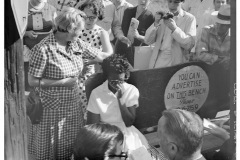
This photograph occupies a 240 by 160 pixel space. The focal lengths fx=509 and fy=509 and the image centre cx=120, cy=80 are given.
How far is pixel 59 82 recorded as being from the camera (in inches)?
158

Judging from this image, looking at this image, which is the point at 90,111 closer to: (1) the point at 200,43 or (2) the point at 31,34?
(2) the point at 31,34

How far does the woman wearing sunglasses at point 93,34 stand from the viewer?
13.2 ft

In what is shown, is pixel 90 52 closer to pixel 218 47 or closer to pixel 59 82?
pixel 59 82

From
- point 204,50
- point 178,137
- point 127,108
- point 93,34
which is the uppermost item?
point 93,34

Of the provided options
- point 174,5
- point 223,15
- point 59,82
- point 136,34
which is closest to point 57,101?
point 59,82

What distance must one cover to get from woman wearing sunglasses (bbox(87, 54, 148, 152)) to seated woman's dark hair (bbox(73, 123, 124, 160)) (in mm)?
84

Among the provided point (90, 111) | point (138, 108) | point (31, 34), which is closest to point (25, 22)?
point (31, 34)

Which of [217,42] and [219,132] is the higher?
[217,42]

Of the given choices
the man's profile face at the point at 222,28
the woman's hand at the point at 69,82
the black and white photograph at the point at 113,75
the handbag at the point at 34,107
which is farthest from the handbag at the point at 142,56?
the handbag at the point at 34,107

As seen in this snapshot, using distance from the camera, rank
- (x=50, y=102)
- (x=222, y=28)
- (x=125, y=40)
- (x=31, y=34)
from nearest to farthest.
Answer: (x=31, y=34) → (x=50, y=102) → (x=125, y=40) → (x=222, y=28)

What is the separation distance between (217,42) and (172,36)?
0.47 m

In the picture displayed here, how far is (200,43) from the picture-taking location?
4438 millimetres

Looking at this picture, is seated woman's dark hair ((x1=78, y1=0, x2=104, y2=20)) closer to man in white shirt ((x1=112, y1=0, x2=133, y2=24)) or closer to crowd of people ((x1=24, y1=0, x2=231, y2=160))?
crowd of people ((x1=24, y1=0, x2=231, y2=160))

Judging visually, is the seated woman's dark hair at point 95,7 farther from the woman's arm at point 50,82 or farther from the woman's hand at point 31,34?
the woman's arm at point 50,82
